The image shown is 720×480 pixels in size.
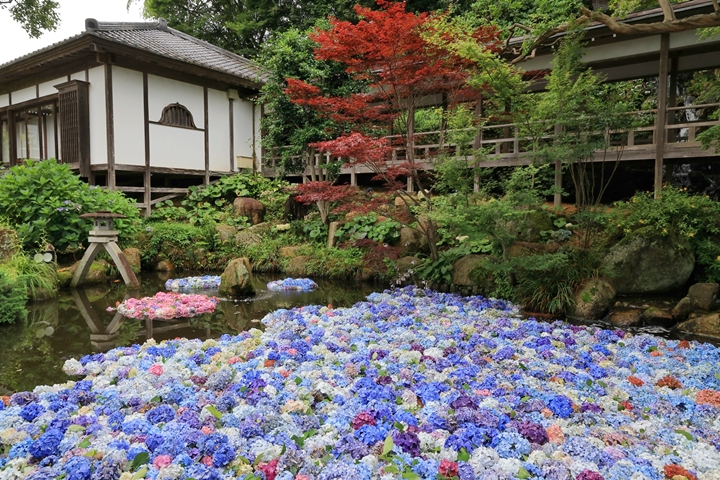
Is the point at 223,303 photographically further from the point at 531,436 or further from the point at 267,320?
Answer: the point at 531,436

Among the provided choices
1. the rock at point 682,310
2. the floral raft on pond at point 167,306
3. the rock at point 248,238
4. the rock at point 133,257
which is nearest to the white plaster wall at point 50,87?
the rock at point 133,257

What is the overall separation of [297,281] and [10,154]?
11.4m

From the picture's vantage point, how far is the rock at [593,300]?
6336 millimetres

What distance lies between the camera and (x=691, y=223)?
22.9 feet

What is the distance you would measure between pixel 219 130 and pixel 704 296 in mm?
12879

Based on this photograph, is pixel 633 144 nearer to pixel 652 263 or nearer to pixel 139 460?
pixel 652 263

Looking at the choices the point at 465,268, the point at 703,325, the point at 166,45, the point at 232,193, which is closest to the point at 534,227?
the point at 465,268

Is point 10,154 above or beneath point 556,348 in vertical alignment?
above

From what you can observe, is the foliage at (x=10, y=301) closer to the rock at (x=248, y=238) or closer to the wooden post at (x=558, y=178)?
the rock at (x=248, y=238)

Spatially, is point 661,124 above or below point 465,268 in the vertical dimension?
above

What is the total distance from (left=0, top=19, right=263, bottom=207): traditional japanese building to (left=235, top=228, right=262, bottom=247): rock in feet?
10.7

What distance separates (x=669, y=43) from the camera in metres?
9.59

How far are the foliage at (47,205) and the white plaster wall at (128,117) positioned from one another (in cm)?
257

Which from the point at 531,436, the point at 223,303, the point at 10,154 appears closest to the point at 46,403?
the point at 531,436
